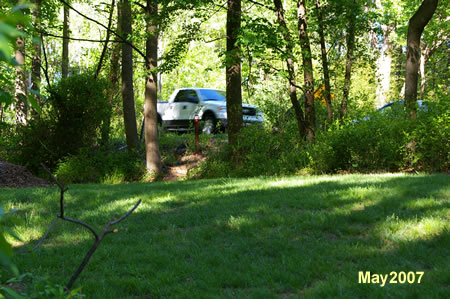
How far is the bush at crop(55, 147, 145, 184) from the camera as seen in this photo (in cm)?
1238

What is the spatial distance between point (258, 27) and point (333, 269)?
760 centimetres

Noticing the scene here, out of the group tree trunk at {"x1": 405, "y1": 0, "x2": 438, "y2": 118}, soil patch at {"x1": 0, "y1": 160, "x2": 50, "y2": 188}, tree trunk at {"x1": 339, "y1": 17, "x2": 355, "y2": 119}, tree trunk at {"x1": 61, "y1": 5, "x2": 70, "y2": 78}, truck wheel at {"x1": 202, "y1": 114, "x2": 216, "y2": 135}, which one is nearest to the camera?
tree trunk at {"x1": 405, "y1": 0, "x2": 438, "y2": 118}

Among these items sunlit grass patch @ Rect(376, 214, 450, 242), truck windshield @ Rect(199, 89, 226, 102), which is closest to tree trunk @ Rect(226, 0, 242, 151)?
truck windshield @ Rect(199, 89, 226, 102)

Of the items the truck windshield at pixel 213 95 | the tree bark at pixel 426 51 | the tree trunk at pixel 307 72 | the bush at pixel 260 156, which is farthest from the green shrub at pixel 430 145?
the tree bark at pixel 426 51

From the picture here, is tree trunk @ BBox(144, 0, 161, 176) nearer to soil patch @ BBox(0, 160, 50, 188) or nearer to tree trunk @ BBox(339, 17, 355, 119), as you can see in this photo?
soil patch @ BBox(0, 160, 50, 188)

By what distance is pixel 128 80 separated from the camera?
1352 cm

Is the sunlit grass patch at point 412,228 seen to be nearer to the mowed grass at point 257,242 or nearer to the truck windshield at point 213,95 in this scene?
the mowed grass at point 257,242

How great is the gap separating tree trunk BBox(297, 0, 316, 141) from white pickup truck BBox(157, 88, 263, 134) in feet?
9.99

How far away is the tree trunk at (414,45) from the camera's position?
Answer: 1062 centimetres

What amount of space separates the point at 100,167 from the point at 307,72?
631cm

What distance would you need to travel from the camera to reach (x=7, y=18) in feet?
2.84

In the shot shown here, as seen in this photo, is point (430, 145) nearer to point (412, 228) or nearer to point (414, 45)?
point (414, 45)

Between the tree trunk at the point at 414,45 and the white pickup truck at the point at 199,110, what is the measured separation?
5526 millimetres

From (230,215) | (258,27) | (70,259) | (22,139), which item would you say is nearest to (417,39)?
(258,27)
